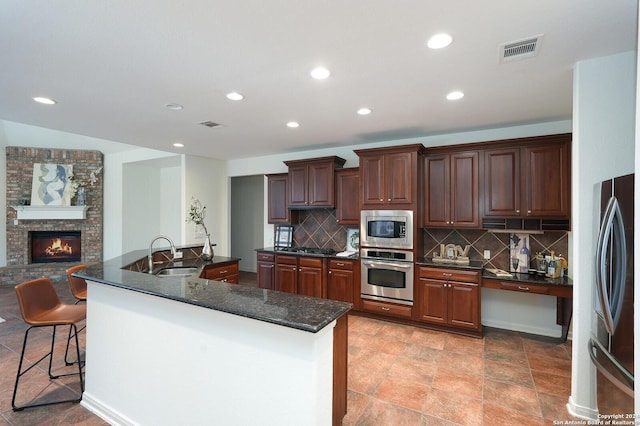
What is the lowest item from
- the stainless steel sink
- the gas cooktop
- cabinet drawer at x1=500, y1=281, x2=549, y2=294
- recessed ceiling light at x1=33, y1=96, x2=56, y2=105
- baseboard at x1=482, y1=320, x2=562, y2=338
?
baseboard at x1=482, y1=320, x2=562, y2=338

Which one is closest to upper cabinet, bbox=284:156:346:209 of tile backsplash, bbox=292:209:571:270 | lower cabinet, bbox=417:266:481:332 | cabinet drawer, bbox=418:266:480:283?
tile backsplash, bbox=292:209:571:270

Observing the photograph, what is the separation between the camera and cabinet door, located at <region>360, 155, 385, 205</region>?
3.98 m

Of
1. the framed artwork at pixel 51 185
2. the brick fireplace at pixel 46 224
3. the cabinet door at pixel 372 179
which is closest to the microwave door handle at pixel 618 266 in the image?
the cabinet door at pixel 372 179

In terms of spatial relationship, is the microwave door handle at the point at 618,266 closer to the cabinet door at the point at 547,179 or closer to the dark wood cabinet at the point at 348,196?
the cabinet door at the point at 547,179

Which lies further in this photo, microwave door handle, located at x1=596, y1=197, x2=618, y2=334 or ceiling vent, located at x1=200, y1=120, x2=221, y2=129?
ceiling vent, located at x1=200, y1=120, x2=221, y2=129

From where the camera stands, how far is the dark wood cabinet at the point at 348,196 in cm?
441

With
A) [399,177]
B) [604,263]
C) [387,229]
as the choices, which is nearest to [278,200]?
[387,229]

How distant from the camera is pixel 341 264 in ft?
13.9

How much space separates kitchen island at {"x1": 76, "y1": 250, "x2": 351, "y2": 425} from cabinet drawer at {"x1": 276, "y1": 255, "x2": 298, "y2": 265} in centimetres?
260

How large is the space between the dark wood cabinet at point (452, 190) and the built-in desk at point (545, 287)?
0.69 metres

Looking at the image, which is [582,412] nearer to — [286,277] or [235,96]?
[286,277]

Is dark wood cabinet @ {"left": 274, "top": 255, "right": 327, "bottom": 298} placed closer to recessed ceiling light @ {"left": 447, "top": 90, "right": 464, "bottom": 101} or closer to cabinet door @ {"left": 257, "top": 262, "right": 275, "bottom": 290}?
cabinet door @ {"left": 257, "top": 262, "right": 275, "bottom": 290}

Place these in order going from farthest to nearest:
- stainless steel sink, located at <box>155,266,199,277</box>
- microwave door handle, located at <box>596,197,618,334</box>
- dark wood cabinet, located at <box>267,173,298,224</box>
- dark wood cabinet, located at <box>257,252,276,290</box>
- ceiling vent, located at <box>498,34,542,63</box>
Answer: dark wood cabinet, located at <box>267,173,298,224</box> < dark wood cabinet, located at <box>257,252,276,290</box> < stainless steel sink, located at <box>155,266,199,277</box> < ceiling vent, located at <box>498,34,542,63</box> < microwave door handle, located at <box>596,197,618,334</box>

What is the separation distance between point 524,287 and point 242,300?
10.3 feet
